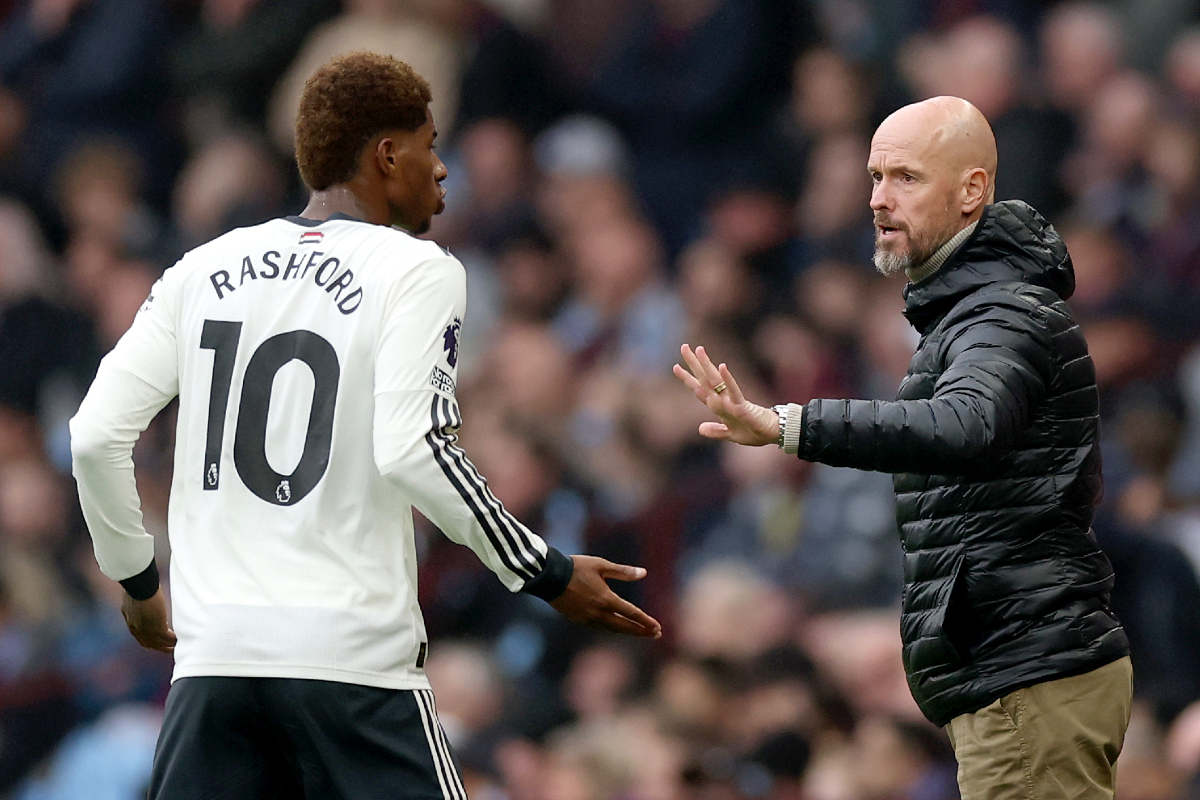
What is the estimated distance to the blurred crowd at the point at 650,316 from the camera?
6066 mm

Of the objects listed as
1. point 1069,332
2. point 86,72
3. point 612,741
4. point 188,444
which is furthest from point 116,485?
point 86,72

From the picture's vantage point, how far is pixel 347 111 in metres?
3.10

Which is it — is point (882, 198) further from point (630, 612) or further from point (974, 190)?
point (630, 612)

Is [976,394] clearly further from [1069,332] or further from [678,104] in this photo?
[678,104]

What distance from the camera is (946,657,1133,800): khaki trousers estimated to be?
3.00 meters

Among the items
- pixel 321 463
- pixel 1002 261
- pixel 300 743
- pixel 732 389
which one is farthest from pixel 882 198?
pixel 300 743

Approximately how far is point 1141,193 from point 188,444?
4594 millimetres

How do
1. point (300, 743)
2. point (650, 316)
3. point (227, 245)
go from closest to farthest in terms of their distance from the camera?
point (300, 743) < point (227, 245) < point (650, 316)

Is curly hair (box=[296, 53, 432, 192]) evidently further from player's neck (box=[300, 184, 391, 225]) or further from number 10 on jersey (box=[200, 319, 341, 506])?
number 10 on jersey (box=[200, 319, 341, 506])

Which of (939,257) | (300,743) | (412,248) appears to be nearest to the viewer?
(300,743)

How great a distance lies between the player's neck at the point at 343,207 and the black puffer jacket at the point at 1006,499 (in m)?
0.91

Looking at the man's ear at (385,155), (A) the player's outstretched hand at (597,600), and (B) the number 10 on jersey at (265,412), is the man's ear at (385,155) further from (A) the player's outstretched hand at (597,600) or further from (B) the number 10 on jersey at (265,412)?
(A) the player's outstretched hand at (597,600)

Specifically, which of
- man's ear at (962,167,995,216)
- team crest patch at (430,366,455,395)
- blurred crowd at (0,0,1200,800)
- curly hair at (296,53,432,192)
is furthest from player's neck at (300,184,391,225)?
blurred crowd at (0,0,1200,800)

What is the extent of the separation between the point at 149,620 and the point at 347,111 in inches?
43.4
